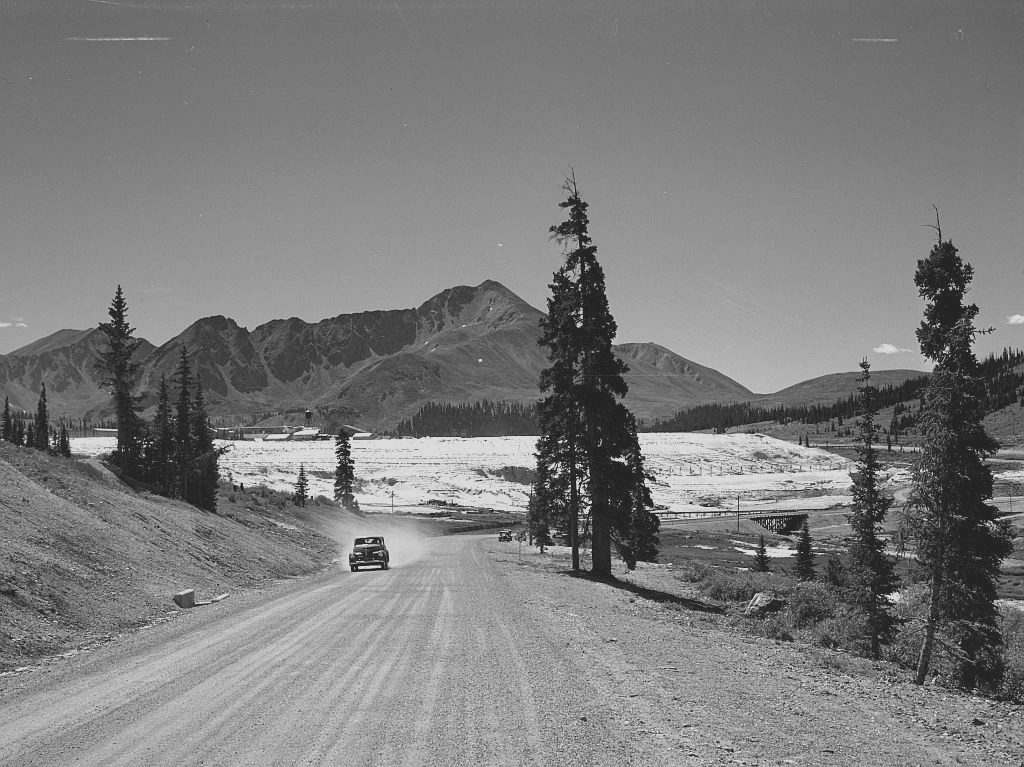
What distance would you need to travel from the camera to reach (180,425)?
55812 mm

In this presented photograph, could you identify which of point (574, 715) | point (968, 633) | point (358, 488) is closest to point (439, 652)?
point (574, 715)

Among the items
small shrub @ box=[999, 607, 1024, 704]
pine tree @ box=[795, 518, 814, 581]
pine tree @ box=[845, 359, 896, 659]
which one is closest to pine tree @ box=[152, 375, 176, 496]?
pine tree @ box=[845, 359, 896, 659]

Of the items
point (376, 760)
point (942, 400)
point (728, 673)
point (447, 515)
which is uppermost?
point (942, 400)

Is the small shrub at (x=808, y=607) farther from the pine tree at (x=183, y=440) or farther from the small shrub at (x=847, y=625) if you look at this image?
the pine tree at (x=183, y=440)

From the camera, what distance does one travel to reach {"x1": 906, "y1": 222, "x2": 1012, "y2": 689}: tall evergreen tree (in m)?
17.9

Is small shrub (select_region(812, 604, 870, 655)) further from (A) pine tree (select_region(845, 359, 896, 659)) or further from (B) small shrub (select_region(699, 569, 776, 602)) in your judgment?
(B) small shrub (select_region(699, 569, 776, 602))

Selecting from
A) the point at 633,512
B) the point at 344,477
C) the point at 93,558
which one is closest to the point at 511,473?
the point at 344,477

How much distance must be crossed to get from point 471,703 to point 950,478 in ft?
47.9

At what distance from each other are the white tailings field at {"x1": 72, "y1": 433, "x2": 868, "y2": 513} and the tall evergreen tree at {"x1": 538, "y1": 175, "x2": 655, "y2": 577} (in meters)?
78.9

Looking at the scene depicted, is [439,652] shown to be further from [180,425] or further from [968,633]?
[180,425]

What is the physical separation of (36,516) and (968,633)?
87.2 ft

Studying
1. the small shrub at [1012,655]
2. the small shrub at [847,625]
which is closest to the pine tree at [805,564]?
the small shrub at [1012,655]

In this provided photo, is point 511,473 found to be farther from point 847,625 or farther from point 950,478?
point 950,478

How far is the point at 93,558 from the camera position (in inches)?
766
